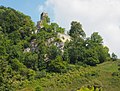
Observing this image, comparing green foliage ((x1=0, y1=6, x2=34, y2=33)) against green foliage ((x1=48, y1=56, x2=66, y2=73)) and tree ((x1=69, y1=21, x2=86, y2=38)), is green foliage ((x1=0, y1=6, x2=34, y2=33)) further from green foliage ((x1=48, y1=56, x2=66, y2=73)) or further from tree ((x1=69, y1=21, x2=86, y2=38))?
green foliage ((x1=48, y1=56, x2=66, y2=73))

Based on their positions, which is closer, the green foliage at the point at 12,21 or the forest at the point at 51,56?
the forest at the point at 51,56

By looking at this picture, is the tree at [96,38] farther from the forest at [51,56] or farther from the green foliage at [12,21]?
the green foliage at [12,21]

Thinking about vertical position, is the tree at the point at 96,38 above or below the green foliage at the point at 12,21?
below

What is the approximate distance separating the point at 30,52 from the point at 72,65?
1175 cm

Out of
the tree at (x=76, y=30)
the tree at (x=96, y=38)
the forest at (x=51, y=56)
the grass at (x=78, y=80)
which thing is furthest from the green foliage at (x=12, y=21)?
the grass at (x=78, y=80)

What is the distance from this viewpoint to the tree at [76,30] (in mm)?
103906

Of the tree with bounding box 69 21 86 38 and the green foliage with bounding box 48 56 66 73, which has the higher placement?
the tree with bounding box 69 21 86 38

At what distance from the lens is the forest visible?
75.2 meters

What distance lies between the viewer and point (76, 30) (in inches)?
4124

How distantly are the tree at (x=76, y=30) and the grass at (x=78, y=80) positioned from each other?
22665mm

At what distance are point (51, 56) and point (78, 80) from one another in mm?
14546

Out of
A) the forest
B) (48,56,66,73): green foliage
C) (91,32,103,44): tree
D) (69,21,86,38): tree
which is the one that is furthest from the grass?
(69,21,86,38): tree

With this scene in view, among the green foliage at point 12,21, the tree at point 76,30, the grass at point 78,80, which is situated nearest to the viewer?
the grass at point 78,80

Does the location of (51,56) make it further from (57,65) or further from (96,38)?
(96,38)
